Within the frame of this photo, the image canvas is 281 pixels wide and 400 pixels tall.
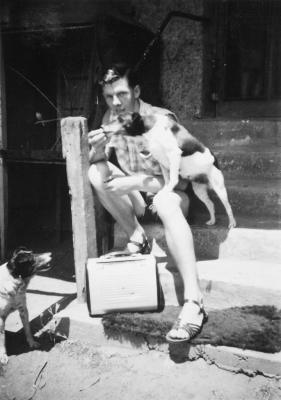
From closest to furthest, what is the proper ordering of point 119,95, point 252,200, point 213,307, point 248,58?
point 213,307 → point 119,95 → point 252,200 → point 248,58

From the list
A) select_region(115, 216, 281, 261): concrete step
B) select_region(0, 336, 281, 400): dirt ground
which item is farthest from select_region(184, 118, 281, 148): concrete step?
select_region(0, 336, 281, 400): dirt ground

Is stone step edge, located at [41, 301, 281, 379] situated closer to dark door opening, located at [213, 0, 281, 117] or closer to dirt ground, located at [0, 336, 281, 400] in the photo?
dirt ground, located at [0, 336, 281, 400]

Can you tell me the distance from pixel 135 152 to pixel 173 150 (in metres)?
0.40

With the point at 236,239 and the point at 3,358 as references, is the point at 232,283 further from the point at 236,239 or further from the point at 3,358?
the point at 3,358

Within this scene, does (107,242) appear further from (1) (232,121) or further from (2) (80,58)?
(2) (80,58)

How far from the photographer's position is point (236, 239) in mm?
3156

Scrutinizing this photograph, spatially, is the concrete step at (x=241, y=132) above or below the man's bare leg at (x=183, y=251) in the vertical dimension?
above

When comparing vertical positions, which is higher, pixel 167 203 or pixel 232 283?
pixel 167 203

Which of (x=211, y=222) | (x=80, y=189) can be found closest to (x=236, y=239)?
(x=211, y=222)

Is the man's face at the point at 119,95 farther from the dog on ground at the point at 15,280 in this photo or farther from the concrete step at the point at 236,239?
the dog on ground at the point at 15,280

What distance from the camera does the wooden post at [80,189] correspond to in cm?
293

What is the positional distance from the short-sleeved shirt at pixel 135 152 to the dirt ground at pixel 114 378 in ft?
4.40

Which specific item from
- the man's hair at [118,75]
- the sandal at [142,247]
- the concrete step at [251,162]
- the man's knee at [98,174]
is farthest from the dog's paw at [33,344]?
the concrete step at [251,162]

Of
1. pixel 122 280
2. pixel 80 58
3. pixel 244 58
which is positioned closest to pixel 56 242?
pixel 80 58
